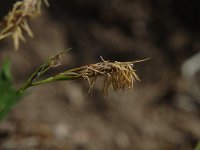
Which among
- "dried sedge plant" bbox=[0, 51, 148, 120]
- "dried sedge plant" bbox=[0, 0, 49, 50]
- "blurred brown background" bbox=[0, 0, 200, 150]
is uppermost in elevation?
"blurred brown background" bbox=[0, 0, 200, 150]

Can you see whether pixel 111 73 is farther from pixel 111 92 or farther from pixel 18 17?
pixel 111 92

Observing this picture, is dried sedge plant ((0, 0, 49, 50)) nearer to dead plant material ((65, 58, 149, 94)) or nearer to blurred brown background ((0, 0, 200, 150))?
dead plant material ((65, 58, 149, 94))

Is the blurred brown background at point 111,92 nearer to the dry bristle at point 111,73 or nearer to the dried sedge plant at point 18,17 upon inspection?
the dried sedge plant at point 18,17

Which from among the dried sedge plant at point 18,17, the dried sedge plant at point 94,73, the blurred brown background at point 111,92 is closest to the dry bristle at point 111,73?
the dried sedge plant at point 94,73

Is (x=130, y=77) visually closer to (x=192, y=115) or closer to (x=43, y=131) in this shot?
(x=43, y=131)

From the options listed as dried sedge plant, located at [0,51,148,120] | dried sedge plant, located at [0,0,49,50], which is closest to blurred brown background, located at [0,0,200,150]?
dried sedge plant, located at [0,0,49,50]

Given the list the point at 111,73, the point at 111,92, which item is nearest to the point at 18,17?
the point at 111,73

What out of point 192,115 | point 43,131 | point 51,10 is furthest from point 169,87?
point 43,131
